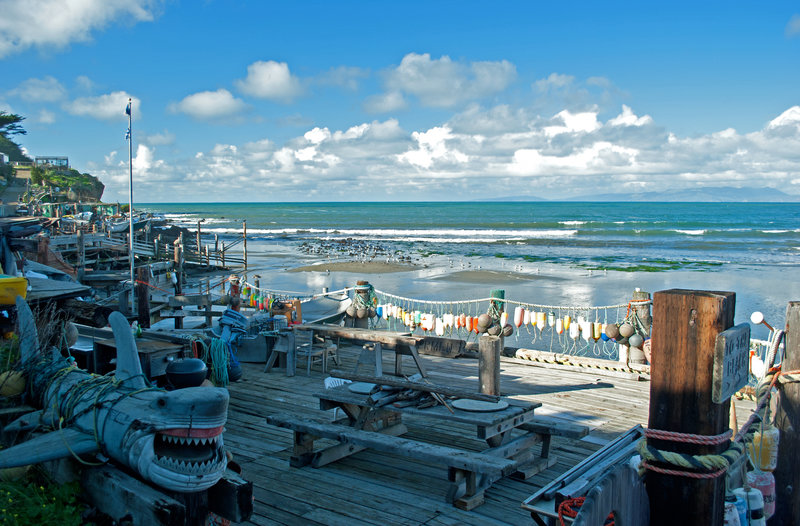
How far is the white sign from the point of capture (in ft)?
8.00

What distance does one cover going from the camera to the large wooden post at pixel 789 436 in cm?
432

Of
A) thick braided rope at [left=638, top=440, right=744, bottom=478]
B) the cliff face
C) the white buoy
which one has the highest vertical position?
the cliff face

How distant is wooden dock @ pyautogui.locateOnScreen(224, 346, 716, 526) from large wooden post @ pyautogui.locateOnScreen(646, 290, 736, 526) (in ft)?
8.17

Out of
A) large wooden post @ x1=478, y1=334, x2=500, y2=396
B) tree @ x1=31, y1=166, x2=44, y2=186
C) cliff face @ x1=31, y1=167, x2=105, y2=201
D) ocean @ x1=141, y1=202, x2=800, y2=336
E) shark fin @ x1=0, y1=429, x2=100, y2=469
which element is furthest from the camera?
cliff face @ x1=31, y1=167, x2=105, y2=201

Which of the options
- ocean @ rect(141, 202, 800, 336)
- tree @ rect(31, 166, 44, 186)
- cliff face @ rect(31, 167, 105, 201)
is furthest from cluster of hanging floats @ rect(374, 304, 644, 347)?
cliff face @ rect(31, 167, 105, 201)

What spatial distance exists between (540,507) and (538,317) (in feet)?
29.6

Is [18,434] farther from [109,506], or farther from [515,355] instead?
[515,355]

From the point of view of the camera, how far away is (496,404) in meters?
6.01

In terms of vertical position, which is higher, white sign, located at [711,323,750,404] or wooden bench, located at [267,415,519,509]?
white sign, located at [711,323,750,404]

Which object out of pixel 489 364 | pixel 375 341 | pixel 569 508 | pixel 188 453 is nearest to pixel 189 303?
pixel 375 341

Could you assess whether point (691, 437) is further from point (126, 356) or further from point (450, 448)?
point (126, 356)

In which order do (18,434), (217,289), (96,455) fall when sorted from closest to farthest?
(96,455) < (18,434) < (217,289)

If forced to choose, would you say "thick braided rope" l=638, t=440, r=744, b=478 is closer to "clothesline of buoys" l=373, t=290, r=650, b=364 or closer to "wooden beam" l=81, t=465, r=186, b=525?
"wooden beam" l=81, t=465, r=186, b=525

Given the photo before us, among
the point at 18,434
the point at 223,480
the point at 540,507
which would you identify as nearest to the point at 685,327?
the point at 540,507
